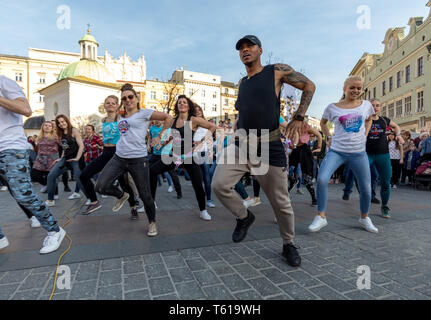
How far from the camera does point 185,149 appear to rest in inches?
187

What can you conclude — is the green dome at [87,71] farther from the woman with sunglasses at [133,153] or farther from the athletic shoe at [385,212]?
the athletic shoe at [385,212]

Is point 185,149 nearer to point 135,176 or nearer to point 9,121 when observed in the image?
point 135,176

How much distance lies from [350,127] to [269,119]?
1.86 m

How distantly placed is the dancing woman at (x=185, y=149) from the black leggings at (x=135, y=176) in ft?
2.13

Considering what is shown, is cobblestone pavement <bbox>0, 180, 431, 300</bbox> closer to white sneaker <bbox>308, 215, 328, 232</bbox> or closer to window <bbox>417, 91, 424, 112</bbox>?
white sneaker <bbox>308, 215, 328, 232</bbox>

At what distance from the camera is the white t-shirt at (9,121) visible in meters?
2.86

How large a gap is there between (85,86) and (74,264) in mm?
39396

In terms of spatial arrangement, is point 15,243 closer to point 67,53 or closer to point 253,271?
point 253,271

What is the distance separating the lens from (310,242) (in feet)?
11.0

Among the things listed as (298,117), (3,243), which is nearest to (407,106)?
(298,117)

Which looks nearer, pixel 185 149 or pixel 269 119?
→ pixel 269 119
